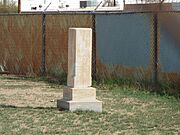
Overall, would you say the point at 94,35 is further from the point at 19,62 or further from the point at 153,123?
the point at 153,123

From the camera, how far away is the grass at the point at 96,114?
949 centimetres

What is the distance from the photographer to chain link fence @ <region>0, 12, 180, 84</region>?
14727 mm

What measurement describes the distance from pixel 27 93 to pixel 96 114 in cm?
372

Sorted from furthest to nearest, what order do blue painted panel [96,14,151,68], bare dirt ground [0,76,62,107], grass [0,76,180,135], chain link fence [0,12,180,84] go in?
1. blue painted panel [96,14,151,68]
2. chain link fence [0,12,180,84]
3. bare dirt ground [0,76,62,107]
4. grass [0,76,180,135]

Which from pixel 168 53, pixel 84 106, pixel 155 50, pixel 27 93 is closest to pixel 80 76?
pixel 84 106

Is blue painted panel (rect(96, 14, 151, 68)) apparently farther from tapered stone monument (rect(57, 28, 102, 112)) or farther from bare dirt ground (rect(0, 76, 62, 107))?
tapered stone monument (rect(57, 28, 102, 112))

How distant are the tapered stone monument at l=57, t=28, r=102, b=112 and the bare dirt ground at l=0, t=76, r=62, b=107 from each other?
1.05 metres

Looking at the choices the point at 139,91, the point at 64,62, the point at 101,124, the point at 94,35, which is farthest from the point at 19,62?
the point at 101,124

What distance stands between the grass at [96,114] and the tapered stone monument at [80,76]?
228 mm

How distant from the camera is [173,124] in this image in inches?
395

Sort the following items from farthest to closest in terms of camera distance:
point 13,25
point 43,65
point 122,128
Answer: point 13,25 < point 43,65 < point 122,128

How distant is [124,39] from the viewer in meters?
16.1

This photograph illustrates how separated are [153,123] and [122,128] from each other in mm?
737

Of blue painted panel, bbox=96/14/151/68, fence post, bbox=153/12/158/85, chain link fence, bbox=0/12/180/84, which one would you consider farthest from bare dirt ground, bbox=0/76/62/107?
fence post, bbox=153/12/158/85
